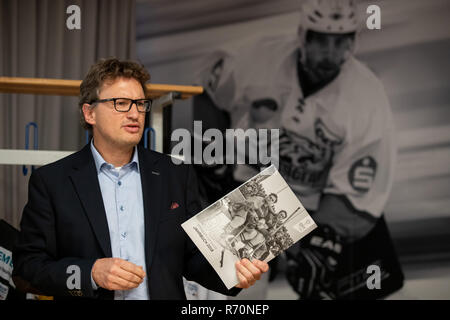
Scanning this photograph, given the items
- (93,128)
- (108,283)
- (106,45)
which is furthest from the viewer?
(106,45)

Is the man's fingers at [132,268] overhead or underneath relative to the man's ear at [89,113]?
underneath

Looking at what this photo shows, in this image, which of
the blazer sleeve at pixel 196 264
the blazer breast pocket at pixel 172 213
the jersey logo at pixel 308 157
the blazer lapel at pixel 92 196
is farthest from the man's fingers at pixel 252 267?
the jersey logo at pixel 308 157

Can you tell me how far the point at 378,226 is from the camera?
3.75m

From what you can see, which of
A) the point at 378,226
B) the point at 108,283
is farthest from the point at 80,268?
the point at 378,226

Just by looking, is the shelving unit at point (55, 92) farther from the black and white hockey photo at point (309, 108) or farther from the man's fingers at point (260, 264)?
the man's fingers at point (260, 264)

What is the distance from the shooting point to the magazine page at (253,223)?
1.58 metres

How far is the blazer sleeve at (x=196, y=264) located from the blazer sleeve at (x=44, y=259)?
0.36m

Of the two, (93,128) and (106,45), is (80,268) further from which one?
(106,45)

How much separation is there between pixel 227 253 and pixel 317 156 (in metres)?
2.32

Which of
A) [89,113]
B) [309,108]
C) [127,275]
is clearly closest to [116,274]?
[127,275]

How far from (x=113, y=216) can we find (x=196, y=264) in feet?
1.08

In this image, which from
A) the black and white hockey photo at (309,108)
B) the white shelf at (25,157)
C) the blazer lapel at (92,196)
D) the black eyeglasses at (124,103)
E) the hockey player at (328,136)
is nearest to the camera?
the blazer lapel at (92,196)

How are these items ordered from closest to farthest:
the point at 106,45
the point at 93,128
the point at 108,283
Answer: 1. the point at 108,283
2. the point at 93,128
3. the point at 106,45

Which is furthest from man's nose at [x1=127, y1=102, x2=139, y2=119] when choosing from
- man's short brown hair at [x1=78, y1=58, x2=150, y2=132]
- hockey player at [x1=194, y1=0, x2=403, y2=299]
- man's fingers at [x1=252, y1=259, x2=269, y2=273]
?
hockey player at [x1=194, y1=0, x2=403, y2=299]
